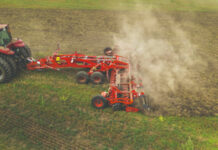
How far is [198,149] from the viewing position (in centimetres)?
583

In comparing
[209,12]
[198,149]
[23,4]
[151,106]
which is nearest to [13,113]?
[151,106]

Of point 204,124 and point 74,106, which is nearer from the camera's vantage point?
point 204,124

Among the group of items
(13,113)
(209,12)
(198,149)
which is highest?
(209,12)

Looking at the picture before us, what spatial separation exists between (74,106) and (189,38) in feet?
36.1

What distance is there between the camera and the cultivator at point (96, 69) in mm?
7137

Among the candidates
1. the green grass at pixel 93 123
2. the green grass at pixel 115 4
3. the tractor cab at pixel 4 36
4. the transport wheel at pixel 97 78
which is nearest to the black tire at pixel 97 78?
the transport wheel at pixel 97 78

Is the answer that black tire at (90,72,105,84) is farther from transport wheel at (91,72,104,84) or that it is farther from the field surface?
the field surface

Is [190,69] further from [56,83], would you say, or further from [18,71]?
[18,71]

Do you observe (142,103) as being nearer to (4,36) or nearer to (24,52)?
(24,52)

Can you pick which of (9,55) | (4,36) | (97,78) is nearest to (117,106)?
(97,78)

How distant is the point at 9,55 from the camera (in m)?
8.28

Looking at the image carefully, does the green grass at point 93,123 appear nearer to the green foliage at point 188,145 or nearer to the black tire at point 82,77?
the green foliage at point 188,145

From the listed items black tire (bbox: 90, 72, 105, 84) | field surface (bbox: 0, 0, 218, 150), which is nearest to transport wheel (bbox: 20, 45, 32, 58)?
field surface (bbox: 0, 0, 218, 150)

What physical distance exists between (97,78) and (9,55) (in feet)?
12.4
